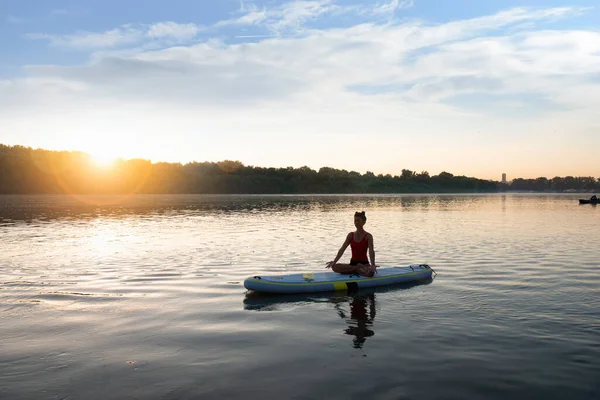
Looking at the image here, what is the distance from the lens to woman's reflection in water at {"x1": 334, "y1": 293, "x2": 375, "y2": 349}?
9.58 meters

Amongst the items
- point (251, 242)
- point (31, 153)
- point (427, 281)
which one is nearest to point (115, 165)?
point (31, 153)

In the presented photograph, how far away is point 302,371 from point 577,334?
18.9ft

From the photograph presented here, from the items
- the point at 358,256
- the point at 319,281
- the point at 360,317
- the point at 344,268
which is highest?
the point at 358,256

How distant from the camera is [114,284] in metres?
14.6

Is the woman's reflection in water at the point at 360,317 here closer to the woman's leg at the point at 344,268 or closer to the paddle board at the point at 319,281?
the paddle board at the point at 319,281

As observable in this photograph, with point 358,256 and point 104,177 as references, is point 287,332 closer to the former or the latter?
point 358,256

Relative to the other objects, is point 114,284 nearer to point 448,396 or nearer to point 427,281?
point 427,281

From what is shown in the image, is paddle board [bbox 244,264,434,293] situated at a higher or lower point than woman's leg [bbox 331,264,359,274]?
lower

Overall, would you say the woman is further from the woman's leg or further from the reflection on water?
the reflection on water

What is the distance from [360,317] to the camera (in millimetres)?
11102

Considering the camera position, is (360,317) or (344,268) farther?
(344,268)

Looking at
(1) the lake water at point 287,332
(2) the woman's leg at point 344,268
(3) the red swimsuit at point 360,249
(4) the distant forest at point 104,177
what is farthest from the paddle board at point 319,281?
(4) the distant forest at point 104,177

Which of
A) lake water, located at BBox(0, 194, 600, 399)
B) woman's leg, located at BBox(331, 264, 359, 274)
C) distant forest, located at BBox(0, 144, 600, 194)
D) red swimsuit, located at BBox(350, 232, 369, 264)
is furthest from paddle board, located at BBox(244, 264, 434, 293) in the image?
distant forest, located at BBox(0, 144, 600, 194)

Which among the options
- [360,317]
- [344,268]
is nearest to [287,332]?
[360,317]
